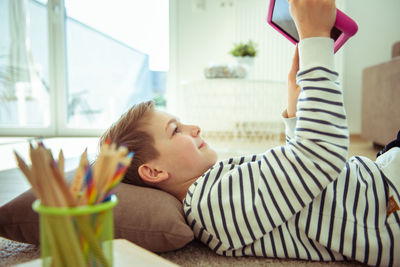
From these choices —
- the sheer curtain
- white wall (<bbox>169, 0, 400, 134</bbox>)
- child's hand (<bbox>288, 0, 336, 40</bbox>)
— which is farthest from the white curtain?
child's hand (<bbox>288, 0, 336, 40</bbox>)

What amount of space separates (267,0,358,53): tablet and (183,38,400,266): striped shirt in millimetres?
71

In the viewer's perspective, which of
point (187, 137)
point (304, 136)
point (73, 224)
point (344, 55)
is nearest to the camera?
point (73, 224)

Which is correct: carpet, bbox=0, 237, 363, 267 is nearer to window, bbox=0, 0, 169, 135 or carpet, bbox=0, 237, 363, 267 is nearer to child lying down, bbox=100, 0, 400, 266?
child lying down, bbox=100, 0, 400, 266

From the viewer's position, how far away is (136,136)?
0.67m

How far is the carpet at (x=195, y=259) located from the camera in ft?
1.98

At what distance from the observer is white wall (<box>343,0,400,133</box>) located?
2.82 meters

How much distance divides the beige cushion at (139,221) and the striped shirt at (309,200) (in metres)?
0.04

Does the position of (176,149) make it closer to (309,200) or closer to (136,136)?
(136,136)

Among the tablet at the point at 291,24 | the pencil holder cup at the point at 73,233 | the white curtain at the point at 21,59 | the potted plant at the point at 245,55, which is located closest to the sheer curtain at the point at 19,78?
the white curtain at the point at 21,59

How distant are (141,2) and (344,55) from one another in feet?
6.37

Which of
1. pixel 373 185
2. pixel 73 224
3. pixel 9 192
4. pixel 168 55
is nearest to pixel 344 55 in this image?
pixel 168 55

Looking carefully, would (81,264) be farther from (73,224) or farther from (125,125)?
(125,125)

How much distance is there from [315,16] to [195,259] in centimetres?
50

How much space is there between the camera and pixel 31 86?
3121 mm
